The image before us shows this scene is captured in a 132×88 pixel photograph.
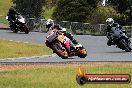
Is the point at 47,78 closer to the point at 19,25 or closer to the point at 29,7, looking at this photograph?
the point at 19,25

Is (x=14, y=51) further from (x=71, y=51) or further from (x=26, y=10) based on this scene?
(x=26, y=10)

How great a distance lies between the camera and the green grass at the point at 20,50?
23.6 metres

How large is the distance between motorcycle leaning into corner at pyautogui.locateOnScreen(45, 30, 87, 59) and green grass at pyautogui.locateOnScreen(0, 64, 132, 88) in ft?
2.71

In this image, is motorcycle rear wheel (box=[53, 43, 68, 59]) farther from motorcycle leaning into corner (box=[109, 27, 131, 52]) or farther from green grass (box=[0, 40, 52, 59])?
motorcycle leaning into corner (box=[109, 27, 131, 52])

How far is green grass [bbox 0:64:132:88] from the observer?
481 inches

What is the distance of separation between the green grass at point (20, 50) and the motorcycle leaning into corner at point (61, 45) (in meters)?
10.3

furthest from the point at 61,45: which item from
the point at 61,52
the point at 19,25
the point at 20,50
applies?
the point at 19,25

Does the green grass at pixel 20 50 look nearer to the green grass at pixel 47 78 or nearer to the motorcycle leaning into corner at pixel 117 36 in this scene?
the motorcycle leaning into corner at pixel 117 36

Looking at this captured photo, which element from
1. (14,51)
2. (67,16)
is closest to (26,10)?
(67,16)

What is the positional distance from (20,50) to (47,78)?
453 inches

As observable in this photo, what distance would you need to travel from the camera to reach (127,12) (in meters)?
47.7

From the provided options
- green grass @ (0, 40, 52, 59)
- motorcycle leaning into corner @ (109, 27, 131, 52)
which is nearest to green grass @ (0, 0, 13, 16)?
green grass @ (0, 40, 52, 59)

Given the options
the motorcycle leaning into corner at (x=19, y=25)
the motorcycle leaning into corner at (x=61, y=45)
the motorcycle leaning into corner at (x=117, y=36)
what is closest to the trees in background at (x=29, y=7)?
the motorcycle leaning into corner at (x=19, y=25)

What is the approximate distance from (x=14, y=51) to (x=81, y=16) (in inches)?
915
